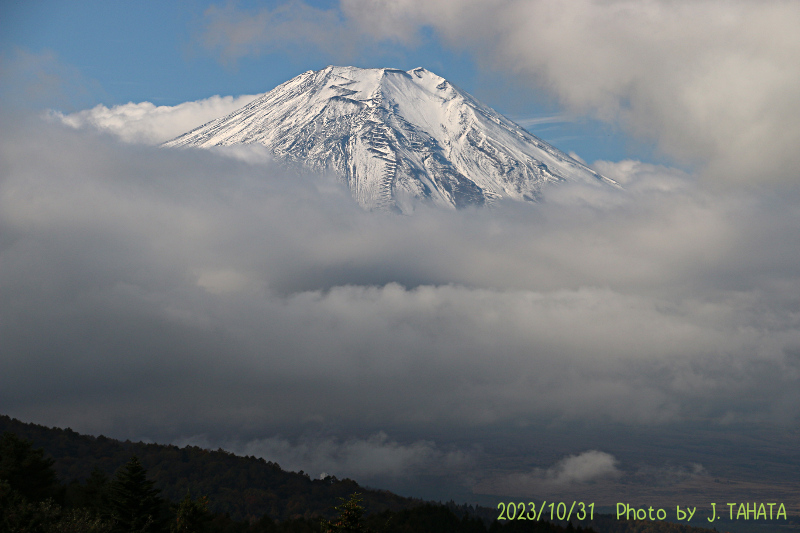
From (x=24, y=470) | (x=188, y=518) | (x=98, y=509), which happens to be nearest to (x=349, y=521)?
(x=188, y=518)

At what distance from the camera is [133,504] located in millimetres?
56312

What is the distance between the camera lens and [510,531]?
428 feet

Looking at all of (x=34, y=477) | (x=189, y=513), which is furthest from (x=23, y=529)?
(x=34, y=477)

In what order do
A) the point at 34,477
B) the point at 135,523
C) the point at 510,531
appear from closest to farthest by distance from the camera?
the point at 135,523 < the point at 34,477 < the point at 510,531

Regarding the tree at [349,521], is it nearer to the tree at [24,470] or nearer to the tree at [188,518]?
the tree at [188,518]

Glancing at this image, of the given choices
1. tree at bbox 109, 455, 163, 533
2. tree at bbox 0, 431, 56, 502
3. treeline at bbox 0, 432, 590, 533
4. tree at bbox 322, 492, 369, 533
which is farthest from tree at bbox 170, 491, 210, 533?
tree at bbox 0, 431, 56, 502

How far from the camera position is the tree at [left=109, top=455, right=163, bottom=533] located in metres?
55.6

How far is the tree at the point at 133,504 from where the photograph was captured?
5562 cm

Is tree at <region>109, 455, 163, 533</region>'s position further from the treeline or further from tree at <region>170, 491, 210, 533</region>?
tree at <region>170, 491, 210, 533</region>

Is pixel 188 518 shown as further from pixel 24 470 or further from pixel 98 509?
pixel 24 470

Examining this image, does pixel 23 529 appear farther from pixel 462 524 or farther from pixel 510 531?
pixel 462 524

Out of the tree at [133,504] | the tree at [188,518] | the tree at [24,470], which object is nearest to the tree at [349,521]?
the tree at [188,518]

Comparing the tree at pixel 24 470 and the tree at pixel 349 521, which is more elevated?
the tree at pixel 24 470

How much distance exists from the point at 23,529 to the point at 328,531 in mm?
21608
